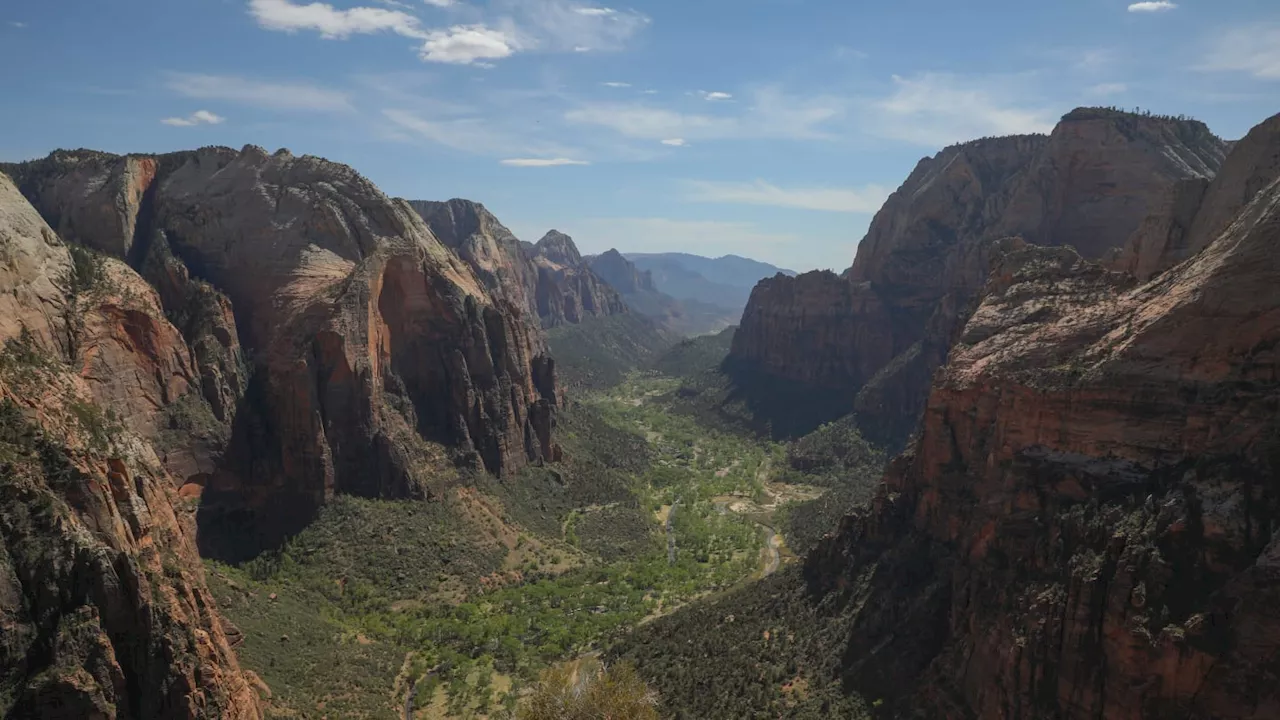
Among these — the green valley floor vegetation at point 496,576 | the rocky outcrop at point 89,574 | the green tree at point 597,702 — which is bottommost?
the green valley floor vegetation at point 496,576

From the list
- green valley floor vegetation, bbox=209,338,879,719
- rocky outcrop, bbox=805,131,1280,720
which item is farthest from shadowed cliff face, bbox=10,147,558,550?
rocky outcrop, bbox=805,131,1280,720

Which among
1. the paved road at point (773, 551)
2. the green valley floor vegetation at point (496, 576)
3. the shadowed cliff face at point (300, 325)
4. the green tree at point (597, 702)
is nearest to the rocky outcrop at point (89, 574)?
the green valley floor vegetation at point (496, 576)

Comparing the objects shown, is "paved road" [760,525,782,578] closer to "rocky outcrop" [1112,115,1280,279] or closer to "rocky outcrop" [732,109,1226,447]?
"rocky outcrop" [732,109,1226,447]

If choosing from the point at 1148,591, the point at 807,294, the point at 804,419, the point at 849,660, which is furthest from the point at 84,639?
the point at 807,294

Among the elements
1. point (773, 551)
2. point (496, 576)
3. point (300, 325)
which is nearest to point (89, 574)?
point (496, 576)

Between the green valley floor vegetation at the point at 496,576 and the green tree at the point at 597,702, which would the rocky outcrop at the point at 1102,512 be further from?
the green valley floor vegetation at the point at 496,576

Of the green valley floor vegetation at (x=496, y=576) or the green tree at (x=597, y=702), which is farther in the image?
the green valley floor vegetation at (x=496, y=576)
